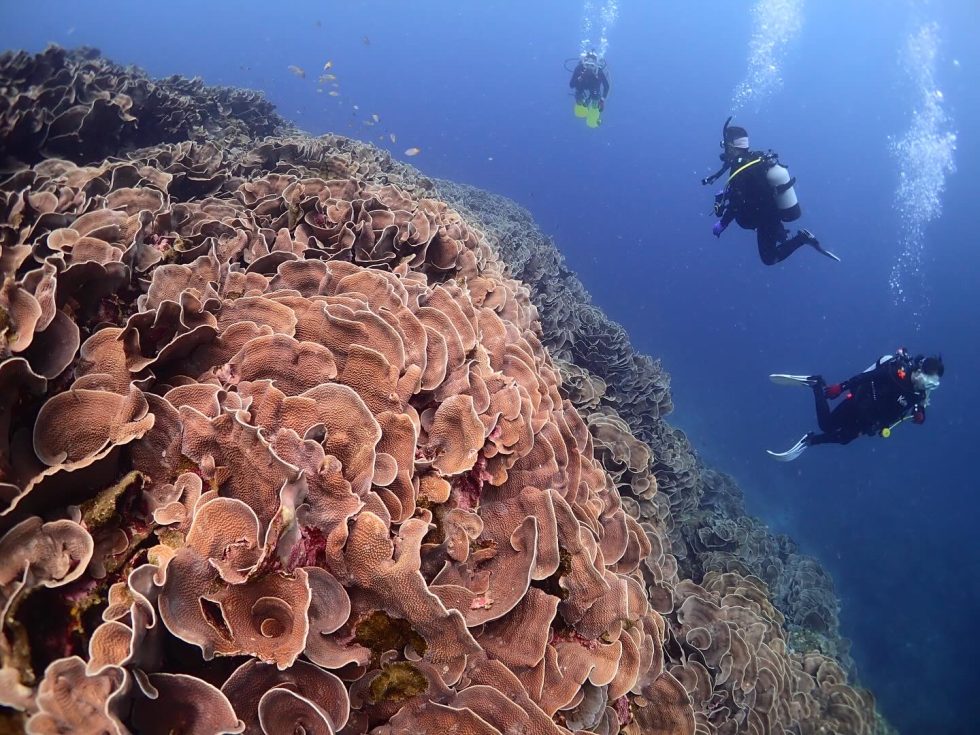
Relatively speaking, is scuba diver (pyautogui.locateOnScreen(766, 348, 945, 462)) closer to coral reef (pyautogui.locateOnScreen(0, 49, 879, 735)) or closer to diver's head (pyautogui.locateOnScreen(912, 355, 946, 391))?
diver's head (pyautogui.locateOnScreen(912, 355, 946, 391))

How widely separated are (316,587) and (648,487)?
5586mm

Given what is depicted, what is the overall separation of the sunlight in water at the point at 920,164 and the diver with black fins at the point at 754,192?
474 ft

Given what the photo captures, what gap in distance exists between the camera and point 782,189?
13703mm

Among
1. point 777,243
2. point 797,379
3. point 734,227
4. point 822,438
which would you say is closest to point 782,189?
point 777,243

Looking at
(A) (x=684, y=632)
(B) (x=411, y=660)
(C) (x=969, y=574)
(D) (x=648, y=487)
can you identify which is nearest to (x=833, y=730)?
(A) (x=684, y=632)

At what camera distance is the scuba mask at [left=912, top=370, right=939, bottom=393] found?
35.2 feet

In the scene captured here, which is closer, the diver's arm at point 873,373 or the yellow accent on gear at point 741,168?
the diver's arm at point 873,373

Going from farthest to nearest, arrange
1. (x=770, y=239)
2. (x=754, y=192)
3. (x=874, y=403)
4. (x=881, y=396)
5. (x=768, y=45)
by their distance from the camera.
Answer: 1. (x=768, y=45)
2. (x=770, y=239)
3. (x=754, y=192)
4. (x=874, y=403)
5. (x=881, y=396)

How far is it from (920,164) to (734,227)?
77.5 metres

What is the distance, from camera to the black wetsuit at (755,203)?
1371cm

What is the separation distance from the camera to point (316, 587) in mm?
1995

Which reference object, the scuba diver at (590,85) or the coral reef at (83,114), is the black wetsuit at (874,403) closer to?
the coral reef at (83,114)

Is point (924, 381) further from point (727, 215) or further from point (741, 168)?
point (741, 168)

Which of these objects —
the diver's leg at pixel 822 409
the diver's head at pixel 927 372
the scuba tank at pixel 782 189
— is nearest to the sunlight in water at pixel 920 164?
the scuba tank at pixel 782 189
